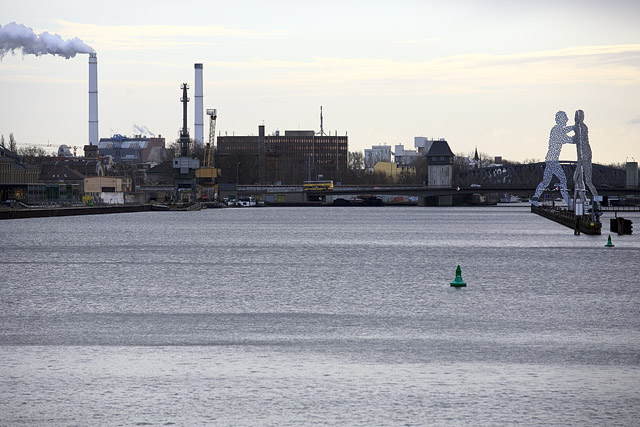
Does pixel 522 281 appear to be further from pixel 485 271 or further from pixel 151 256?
pixel 151 256

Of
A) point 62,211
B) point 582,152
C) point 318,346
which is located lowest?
point 62,211

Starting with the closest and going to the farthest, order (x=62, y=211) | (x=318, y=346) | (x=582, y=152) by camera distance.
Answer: (x=318, y=346) < (x=582, y=152) < (x=62, y=211)

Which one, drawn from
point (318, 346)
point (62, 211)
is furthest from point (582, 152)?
point (318, 346)

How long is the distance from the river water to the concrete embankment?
253ft

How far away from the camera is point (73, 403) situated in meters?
16.6

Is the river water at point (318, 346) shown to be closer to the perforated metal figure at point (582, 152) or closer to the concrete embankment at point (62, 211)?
the perforated metal figure at point (582, 152)

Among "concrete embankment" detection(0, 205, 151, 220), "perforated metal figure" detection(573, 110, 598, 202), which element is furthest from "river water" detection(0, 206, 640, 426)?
"concrete embankment" detection(0, 205, 151, 220)

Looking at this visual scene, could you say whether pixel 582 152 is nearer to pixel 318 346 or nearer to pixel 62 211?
pixel 62 211

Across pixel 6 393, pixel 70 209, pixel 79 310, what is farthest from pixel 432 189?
pixel 6 393

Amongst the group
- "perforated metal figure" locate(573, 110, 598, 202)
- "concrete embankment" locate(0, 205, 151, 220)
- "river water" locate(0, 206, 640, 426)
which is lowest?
"concrete embankment" locate(0, 205, 151, 220)

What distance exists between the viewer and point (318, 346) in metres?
22.4

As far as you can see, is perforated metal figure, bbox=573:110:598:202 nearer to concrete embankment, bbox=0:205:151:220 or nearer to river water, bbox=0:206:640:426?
river water, bbox=0:206:640:426

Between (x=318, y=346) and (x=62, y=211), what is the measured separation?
396 ft

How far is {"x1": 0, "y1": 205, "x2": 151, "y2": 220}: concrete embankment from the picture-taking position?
123 metres
